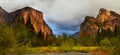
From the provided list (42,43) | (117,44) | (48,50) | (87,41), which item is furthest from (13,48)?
(87,41)

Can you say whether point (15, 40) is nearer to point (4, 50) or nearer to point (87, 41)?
point (4, 50)

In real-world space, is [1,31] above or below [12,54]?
above

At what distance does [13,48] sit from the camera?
59375 mm

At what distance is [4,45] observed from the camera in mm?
57281

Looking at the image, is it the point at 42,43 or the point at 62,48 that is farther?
the point at 42,43

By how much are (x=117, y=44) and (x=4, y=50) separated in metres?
22.0

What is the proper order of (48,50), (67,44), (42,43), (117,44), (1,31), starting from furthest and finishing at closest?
1. (42,43)
2. (67,44)
3. (48,50)
4. (1,31)
5. (117,44)

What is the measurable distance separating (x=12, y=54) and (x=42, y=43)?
116870 millimetres

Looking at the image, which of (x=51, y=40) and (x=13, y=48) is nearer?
(x=13, y=48)

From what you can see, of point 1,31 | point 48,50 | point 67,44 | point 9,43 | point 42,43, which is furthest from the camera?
point 42,43

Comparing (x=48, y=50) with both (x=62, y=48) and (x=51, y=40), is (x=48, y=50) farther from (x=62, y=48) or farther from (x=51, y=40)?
(x=51, y=40)

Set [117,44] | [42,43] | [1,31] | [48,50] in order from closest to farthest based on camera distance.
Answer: [117,44] < [1,31] < [48,50] < [42,43]

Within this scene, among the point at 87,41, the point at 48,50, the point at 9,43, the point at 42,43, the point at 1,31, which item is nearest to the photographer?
the point at 1,31

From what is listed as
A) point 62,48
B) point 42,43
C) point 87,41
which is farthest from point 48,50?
point 87,41
